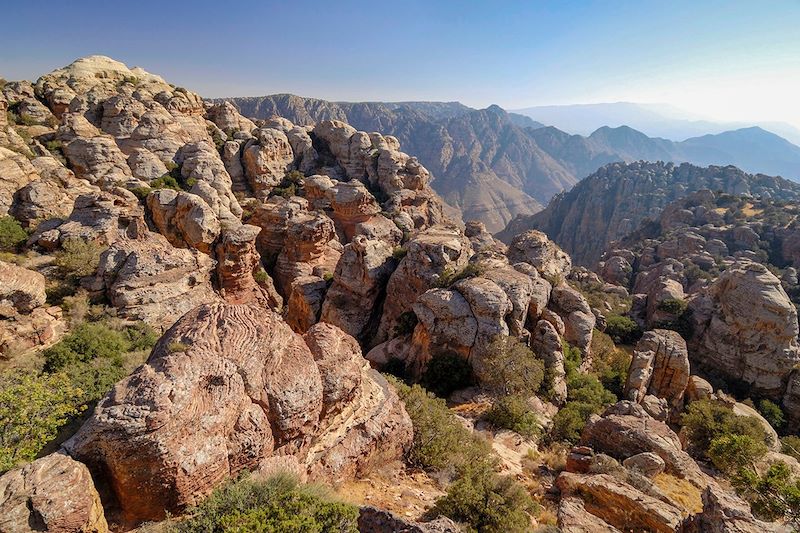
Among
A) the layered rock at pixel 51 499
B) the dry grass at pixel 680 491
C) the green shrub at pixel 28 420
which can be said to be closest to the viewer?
the layered rock at pixel 51 499

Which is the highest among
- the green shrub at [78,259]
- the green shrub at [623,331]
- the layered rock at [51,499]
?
the green shrub at [78,259]

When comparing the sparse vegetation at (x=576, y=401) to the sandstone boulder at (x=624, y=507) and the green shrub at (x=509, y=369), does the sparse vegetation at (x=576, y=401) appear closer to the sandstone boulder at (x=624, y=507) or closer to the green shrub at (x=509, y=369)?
the green shrub at (x=509, y=369)

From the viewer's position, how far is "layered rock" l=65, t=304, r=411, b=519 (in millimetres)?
7008

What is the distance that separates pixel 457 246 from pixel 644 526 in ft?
61.7

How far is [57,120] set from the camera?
42.8 m

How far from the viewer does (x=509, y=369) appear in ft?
59.5

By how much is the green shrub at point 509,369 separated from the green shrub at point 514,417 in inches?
49.8

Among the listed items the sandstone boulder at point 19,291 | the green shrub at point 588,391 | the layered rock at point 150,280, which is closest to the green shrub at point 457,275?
the green shrub at point 588,391

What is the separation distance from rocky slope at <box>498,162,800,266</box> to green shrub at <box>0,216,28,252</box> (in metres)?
112

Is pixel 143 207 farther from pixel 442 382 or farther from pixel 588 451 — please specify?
pixel 588 451

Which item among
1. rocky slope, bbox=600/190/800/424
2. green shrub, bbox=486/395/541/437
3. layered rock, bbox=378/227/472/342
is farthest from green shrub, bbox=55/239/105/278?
rocky slope, bbox=600/190/800/424

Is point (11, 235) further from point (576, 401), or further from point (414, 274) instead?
point (576, 401)

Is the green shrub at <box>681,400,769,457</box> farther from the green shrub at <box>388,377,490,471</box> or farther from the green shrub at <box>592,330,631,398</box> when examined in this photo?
the green shrub at <box>388,377,490,471</box>

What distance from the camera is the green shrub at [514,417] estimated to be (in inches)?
637
